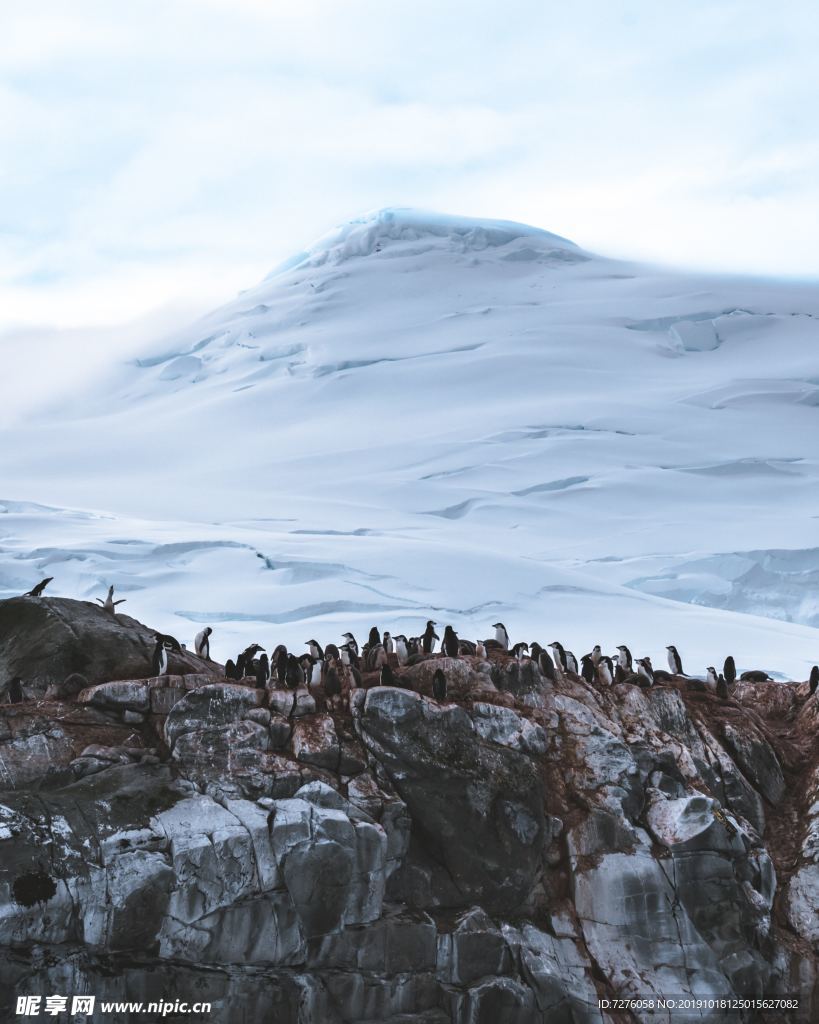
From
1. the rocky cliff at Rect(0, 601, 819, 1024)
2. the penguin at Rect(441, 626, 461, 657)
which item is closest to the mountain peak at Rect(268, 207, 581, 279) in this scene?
the penguin at Rect(441, 626, 461, 657)

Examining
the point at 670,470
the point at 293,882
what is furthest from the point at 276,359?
the point at 293,882

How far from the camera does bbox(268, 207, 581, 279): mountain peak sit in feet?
341

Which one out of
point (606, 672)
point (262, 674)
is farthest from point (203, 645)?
point (606, 672)

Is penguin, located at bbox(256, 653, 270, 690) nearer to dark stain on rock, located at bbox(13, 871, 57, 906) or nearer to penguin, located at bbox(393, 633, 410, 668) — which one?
penguin, located at bbox(393, 633, 410, 668)

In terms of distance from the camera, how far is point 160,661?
22219 mm

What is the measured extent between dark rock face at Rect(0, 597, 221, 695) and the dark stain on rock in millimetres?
4915

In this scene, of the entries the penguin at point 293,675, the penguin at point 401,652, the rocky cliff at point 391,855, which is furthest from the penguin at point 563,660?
the penguin at point 293,675

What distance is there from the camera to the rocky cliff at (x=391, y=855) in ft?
57.6

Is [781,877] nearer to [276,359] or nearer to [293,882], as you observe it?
[293,882]

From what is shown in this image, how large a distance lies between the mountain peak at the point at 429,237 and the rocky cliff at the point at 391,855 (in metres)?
84.5

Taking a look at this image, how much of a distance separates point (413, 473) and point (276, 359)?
26.5 metres

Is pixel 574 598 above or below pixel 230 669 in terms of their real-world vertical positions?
below

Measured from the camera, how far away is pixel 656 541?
5631 cm

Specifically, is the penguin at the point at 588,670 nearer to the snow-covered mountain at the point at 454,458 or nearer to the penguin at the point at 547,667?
the penguin at the point at 547,667
